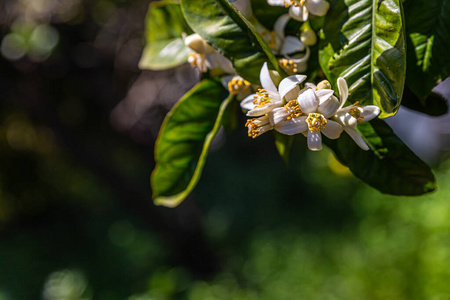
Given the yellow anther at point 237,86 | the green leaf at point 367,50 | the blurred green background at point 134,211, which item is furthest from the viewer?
the blurred green background at point 134,211

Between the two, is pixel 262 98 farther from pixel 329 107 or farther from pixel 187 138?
pixel 187 138

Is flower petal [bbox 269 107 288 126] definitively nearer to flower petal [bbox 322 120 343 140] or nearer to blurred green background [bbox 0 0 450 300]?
flower petal [bbox 322 120 343 140]

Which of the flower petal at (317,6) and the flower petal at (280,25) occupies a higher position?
the flower petal at (317,6)

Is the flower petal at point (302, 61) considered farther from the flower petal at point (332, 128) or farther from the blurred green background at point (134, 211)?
the blurred green background at point (134, 211)

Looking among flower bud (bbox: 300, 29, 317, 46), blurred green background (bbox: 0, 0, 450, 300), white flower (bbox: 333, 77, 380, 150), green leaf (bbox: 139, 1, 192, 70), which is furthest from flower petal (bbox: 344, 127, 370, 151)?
blurred green background (bbox: 0, 0, 450, 300)

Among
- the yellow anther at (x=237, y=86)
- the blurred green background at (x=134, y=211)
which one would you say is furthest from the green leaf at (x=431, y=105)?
the blurred green background at (x=134, y=211)

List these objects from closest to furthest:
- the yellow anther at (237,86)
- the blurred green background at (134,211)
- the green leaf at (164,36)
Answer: the yellow anther at (237,86) < the green leaf at (164,36) < the blurred green background at (134,211)
